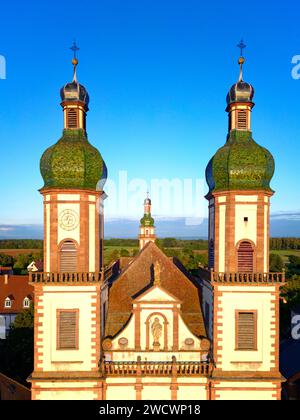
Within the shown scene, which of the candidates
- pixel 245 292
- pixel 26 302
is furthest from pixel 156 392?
pixel 26 302

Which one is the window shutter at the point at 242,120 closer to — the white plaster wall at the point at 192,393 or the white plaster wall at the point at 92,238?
the white plaster wall at the point at 92,238

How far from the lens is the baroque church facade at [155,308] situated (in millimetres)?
22328

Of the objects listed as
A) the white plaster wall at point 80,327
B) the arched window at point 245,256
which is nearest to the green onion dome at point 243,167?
the arched window at point 245,256

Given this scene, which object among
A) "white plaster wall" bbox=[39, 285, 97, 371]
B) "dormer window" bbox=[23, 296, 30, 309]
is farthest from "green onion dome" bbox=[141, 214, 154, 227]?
"white plaster wall" bbox=[39, 285, 97, 371]

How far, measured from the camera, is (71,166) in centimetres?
2269

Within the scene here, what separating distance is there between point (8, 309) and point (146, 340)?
42976 millimetres

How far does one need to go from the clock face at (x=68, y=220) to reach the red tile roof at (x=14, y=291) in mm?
41587

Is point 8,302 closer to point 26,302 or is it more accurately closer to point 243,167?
point 26,302

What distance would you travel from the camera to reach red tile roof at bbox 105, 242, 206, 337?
80.5ft

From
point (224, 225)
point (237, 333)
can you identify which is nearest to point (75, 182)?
point (224, 225)

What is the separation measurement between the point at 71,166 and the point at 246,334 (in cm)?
1388

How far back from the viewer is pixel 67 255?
22.7 metres

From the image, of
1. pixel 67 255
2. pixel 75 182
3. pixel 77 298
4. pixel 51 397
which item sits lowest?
pixel 51 397
